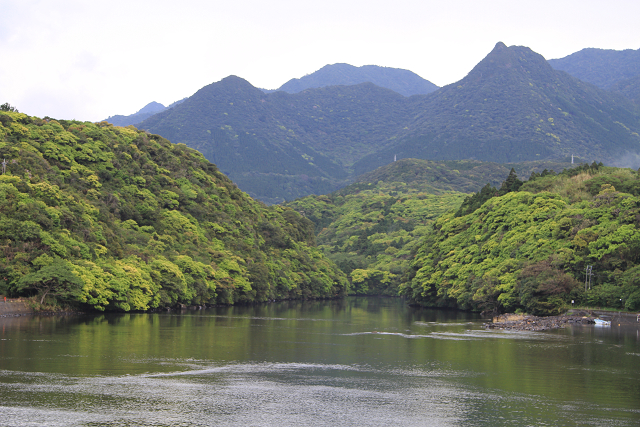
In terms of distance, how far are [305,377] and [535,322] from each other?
39.1 m

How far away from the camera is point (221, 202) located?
129 meters

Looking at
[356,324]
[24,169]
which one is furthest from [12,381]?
[24,169]

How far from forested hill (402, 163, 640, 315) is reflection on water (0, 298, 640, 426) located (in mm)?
17339

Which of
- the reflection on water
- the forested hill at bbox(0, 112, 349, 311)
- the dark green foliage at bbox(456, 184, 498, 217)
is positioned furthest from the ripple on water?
the dark green foliage at bbox(456, 184, 498, 217)

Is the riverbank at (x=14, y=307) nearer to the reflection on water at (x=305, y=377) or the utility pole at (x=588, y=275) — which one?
the reflection on water at (x=305, y=377)

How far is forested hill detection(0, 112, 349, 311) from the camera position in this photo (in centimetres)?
6844

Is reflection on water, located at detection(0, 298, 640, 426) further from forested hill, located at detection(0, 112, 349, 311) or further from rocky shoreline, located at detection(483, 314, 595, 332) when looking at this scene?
forested hill, located at detection(0, 112, 349, 311)

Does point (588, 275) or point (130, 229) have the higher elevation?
point (130, 229)

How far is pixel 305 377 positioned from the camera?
36.0 meters

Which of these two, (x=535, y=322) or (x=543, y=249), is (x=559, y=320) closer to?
(x=535, y=322)

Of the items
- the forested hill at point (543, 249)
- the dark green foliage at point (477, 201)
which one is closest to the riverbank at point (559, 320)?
the forested hill at point (543, 249)

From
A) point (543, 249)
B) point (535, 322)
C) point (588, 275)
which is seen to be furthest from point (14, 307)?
point (588, 275)

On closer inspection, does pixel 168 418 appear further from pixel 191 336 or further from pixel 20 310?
pixel 20 310

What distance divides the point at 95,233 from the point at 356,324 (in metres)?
32.8
